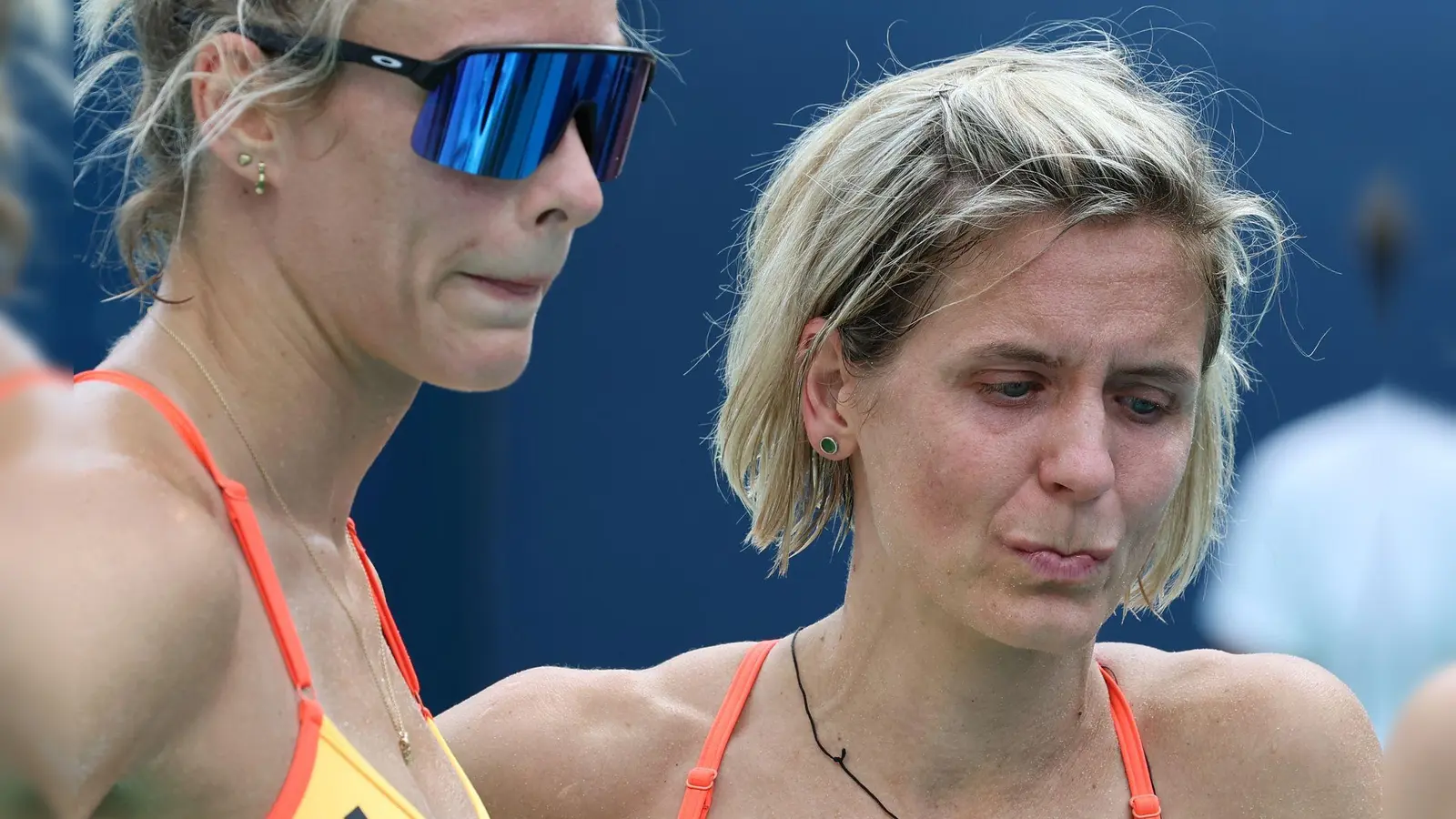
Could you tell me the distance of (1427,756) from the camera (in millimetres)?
775

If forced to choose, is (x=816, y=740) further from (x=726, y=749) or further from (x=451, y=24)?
(x=451, y=24)

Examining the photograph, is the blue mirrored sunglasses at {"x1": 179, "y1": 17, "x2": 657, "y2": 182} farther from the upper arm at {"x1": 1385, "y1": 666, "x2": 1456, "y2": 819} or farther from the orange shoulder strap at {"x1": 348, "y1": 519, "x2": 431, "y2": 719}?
the upper arm at {"x1": 1385, "y1": 666, "x2": 1456, "y2": 819}

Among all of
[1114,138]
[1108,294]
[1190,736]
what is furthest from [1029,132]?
[1190,736]

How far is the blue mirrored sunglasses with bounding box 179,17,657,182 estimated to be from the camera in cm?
158

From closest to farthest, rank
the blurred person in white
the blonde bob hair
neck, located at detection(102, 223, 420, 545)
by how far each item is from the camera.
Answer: the blurred person in white
neck, located at detection(102, 223, 420, 545)
the blonde bob hair

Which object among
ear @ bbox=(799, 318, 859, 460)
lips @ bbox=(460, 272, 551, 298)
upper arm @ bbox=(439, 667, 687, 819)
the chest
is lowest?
upper arm @ bbox=(439, 667, 687, 819)

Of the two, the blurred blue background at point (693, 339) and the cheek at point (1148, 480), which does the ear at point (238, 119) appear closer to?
the cheek at point (1148, 480)

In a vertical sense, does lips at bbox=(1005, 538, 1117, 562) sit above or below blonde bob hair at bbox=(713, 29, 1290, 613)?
below

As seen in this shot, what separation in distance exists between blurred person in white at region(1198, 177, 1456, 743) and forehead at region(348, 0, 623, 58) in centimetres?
80

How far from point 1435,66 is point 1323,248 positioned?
54cm

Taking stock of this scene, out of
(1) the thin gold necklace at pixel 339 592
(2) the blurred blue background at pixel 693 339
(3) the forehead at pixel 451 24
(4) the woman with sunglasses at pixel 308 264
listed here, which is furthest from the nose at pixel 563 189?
(2) the blurred blue background at pixel 693 339

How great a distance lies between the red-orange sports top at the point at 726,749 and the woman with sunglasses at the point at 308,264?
20.2 inches

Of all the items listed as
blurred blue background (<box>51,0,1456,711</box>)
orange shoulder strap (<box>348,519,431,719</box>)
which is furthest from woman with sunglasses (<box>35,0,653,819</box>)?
blurred blue background (<box>51,0,1456,711</box>)

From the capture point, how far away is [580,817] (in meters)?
2.24
